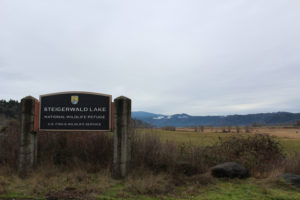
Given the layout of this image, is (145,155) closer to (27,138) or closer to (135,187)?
(135,187)

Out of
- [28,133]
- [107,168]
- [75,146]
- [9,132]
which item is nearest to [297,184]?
[107,168]

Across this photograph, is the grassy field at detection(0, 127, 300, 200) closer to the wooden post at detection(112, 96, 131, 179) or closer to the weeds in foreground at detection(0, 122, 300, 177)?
the wooden post at detection(112, 96, 131, 179)

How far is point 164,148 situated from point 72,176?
3494 millimetres

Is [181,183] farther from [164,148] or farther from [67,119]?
[67,119]

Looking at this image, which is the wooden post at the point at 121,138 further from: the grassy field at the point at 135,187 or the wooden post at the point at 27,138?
the wooden post at the point at 27,138

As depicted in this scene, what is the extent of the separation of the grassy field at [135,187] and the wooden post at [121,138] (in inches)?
13.9

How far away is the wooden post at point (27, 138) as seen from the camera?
7566mm

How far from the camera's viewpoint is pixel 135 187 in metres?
5.98

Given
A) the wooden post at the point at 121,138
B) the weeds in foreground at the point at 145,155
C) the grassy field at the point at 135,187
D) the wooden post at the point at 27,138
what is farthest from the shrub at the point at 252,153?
the wooden post at the point at 27,138

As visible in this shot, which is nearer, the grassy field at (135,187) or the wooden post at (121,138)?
the grassy field at (135,187)

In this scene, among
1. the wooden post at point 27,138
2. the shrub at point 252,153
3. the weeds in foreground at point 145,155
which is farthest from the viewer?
the shrub at point 252,153

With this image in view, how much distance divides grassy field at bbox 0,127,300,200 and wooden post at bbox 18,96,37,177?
14.8 inches

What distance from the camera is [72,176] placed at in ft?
22.8

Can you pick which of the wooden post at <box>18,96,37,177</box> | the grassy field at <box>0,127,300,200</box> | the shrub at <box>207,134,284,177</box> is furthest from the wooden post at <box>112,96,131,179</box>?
the shrub at <box>207,134,284,177</box>
